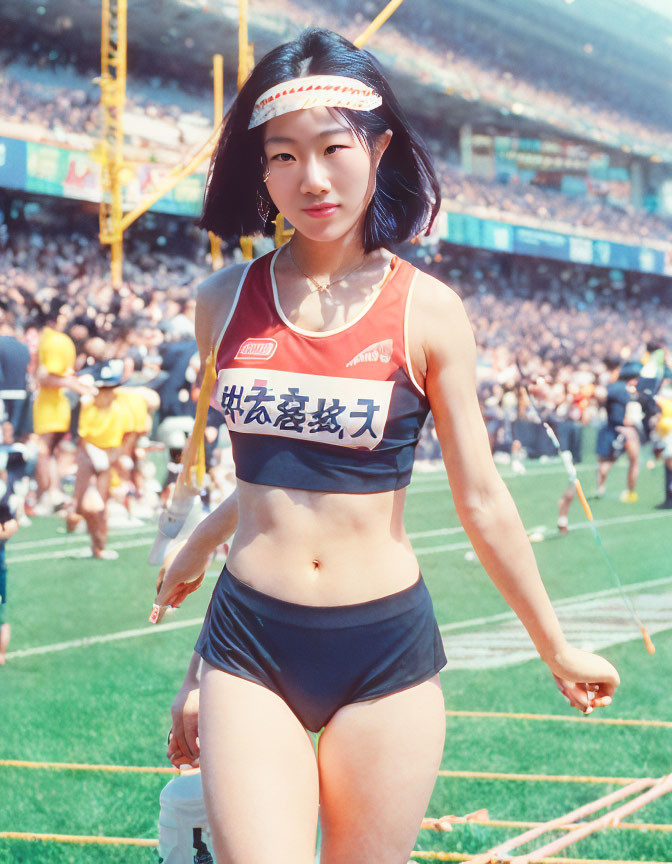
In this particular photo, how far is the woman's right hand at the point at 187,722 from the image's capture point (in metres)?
1.81

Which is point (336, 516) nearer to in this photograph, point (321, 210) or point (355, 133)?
point (321, 210)

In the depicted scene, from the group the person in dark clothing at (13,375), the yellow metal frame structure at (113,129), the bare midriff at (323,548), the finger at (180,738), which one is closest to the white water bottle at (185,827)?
the finger at (180,738)

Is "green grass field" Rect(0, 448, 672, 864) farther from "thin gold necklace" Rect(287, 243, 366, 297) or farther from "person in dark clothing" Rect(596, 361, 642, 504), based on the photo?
"person in dark clothing" Rect(596, 361, 642, 504)

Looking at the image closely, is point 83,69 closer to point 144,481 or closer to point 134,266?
point 134,266

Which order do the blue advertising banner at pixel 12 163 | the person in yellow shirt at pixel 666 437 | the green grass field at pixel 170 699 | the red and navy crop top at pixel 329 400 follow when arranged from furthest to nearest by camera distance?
the blue advertising banner at pixel 12 163 → the person in yellow shirt at pixel 666 437 → the green grass field at pixel 170 699 → the red and navy crop top at pixel 329 400

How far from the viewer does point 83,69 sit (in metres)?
19.6

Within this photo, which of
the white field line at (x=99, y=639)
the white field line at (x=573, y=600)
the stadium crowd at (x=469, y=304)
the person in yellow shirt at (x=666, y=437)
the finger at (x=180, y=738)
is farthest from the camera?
the person in yellow shirt at (x=666, y=437)

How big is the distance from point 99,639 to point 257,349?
4.21 metres

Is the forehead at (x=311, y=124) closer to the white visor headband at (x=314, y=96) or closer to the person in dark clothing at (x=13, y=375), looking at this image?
the white visor headband at (x=314, y=96)

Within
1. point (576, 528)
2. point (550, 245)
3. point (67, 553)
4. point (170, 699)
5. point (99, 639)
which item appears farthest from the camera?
point (550, 245)

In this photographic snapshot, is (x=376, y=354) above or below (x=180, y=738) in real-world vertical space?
above

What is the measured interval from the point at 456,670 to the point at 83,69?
17.4 m

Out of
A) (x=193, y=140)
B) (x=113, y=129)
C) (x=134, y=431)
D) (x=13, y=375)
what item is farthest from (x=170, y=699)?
(x=193, y=140)

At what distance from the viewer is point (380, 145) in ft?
5.82
